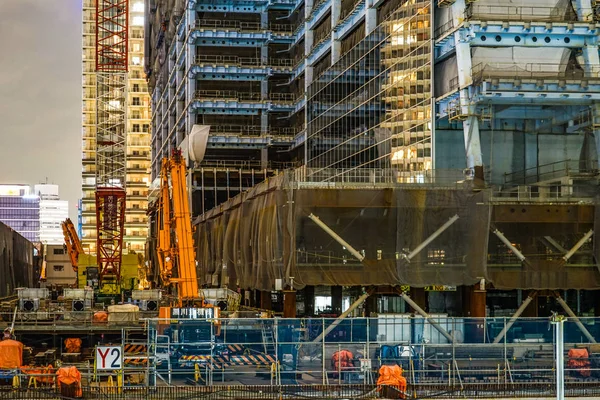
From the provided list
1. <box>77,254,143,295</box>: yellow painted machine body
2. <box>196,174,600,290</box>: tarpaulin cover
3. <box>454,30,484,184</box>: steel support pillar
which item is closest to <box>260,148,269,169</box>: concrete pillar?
<box>77,254,143,295</box>: yellow painted machine body

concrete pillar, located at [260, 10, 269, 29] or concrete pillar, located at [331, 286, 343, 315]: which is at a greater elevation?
concrete pillar, located at [260, 10, 269, 29]

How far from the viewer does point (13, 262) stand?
98812 millimetres

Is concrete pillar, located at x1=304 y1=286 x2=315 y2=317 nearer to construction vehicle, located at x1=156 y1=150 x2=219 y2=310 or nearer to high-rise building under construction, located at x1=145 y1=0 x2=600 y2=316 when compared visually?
high-rise building under construction, located at x1=145 y1=0 x2=600 y2=316

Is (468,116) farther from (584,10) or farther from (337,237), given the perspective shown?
(337,237)

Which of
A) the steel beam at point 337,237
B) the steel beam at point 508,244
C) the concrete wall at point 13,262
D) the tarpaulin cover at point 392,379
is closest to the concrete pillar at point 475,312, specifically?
the steel beam at point 508,244

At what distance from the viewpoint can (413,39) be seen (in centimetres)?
6694

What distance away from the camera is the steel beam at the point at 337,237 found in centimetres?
5094

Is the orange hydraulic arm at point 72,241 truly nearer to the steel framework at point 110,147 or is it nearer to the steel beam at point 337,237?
the steel framework at point 110,147

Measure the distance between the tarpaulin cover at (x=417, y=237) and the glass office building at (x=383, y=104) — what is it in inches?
128

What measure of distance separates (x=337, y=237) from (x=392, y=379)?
18.1m

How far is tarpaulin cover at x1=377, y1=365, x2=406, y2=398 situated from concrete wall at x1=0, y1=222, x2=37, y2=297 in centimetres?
5667

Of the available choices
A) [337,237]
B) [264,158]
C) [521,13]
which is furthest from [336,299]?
[264,158]

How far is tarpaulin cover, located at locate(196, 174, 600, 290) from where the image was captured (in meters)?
51.5

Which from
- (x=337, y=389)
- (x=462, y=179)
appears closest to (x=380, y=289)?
(x=462, y=179)
